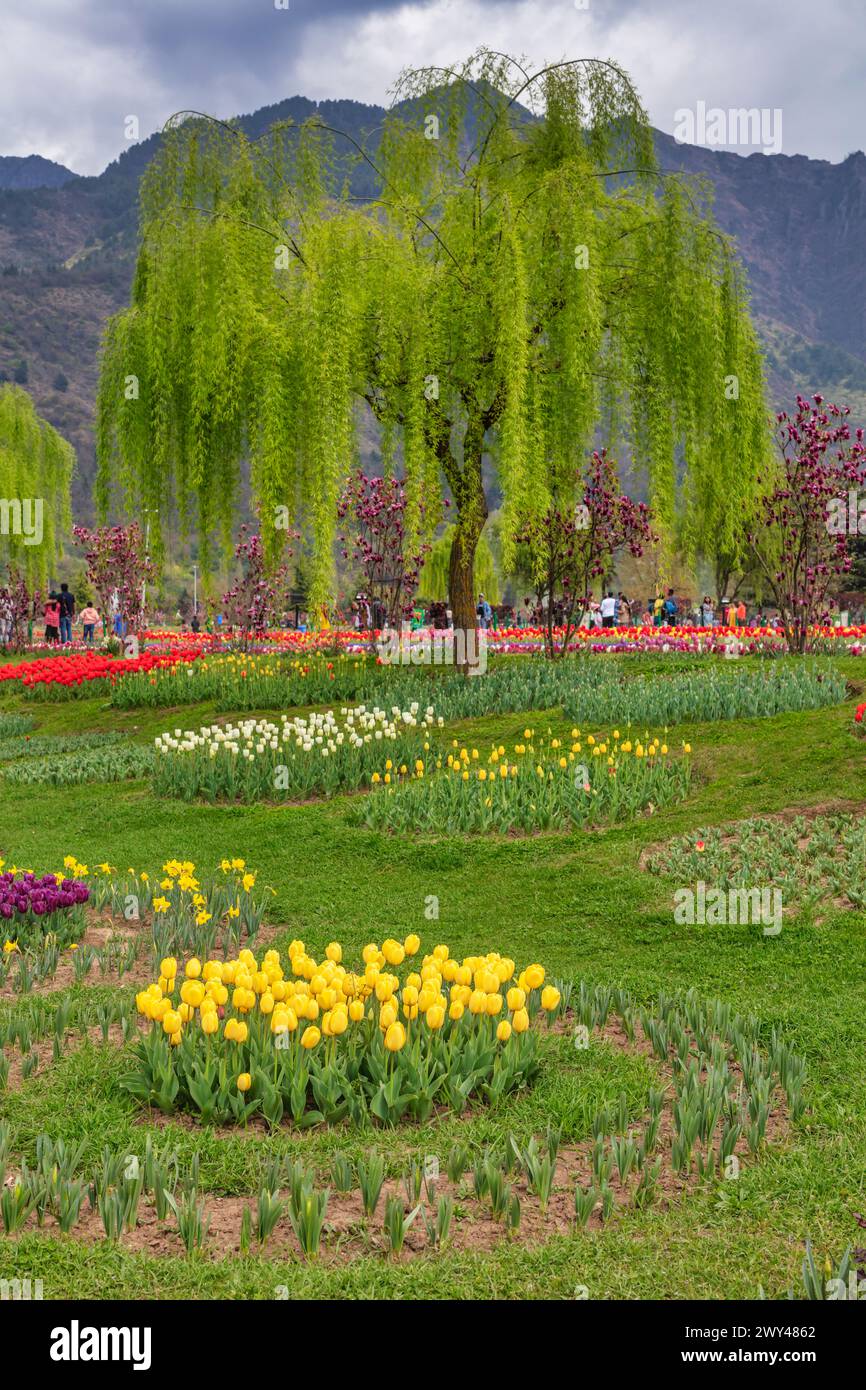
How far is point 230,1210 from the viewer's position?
363 centimetres

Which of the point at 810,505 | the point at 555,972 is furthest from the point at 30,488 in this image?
the point at 555,972

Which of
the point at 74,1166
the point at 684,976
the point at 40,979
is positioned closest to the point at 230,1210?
the point at 74,1166

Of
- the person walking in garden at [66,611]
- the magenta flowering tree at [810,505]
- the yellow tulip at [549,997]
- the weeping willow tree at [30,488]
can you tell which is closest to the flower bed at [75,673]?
the magenta flowering tree at [810,505]

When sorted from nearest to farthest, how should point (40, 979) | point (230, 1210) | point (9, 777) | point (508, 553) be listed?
point (230, 1210) < point (40, 979) < point (508, 553) < point (9, 777)

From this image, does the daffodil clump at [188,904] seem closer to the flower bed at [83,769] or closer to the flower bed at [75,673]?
the flower bed at [83,769]

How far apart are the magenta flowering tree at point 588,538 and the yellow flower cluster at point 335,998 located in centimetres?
1098

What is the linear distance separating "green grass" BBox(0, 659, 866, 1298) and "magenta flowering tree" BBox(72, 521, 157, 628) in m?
12.7

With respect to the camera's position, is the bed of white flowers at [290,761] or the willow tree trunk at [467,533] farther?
the willow tree trunk at [467,533]

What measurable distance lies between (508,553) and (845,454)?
6.20m

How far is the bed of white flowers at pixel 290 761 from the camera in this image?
10680 millimetres

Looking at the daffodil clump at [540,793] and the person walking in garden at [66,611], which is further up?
the person walking in garden at [66,611]

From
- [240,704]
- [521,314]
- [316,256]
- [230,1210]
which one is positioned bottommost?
[230,1210]

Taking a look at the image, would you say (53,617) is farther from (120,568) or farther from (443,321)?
(443,321)
